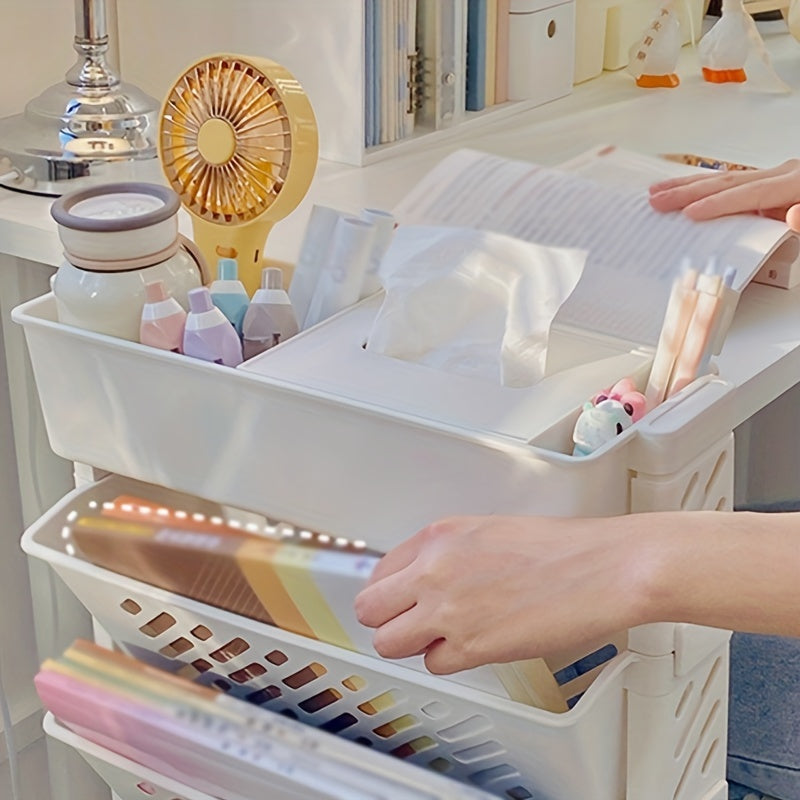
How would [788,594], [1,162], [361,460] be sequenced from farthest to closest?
1. [1,162]
2. [361,460]
3. [788,594]

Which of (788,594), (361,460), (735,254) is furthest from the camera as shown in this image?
(735,254)

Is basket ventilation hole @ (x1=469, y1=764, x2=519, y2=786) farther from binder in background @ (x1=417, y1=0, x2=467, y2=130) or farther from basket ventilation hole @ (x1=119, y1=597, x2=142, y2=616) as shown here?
binder in background @ (x1=417, y1=0, x2=467, y2=130)

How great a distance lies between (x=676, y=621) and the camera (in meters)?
0.77

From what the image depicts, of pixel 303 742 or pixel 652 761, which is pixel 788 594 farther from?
pixel 303 742

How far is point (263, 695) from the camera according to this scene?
98 centimetres

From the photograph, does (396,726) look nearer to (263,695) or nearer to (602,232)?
(263,695)

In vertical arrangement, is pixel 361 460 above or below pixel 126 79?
below

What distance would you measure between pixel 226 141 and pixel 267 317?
0.14m

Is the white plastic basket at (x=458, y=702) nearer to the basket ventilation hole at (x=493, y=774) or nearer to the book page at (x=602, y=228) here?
the basket ventilation hole at (x=493, y=774)

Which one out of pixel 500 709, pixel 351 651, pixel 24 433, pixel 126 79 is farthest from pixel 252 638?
pixel 126 79

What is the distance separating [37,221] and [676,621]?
2.32 ft

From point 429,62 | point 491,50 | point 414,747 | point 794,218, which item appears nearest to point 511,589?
point 414,747

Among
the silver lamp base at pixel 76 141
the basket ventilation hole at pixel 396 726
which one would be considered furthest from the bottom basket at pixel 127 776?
the silver lamp base at pixel 76 141

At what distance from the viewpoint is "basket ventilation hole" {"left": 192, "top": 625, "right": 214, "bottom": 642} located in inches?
38.0
